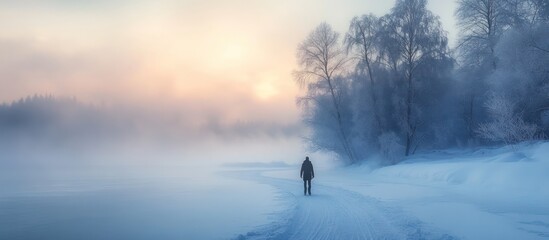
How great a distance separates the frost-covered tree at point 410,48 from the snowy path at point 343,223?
1834 cm

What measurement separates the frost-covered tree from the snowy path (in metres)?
18.3

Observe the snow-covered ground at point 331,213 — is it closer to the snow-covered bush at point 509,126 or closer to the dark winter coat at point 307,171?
the snow-covered bush at point 509,126

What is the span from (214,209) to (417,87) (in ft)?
74.5

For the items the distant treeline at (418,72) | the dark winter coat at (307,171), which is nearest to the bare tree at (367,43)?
the distant treeline at (418,72)

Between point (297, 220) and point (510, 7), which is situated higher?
point (510, 7)

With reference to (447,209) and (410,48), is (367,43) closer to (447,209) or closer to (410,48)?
(410,48)

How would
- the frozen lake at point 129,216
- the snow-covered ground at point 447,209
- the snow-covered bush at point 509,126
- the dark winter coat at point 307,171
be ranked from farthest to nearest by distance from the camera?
the snow-covered bush at point 509,126, the dark winter coat at point 307,171, the frozen lake at point 129,216, the snow-covered ground at point 447,209

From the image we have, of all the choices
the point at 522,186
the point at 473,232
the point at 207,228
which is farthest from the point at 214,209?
the point at 522,186

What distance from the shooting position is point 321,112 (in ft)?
129

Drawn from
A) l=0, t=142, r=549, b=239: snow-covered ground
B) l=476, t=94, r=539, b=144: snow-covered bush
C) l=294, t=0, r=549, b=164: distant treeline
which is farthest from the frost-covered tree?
l=0, t=142, r=549, b=239: snow-covered ground

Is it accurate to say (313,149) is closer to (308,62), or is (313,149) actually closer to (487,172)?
(308,62)

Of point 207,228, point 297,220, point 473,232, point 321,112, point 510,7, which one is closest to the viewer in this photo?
point 473,232

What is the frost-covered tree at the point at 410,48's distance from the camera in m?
30.6

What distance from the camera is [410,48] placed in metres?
31.2
